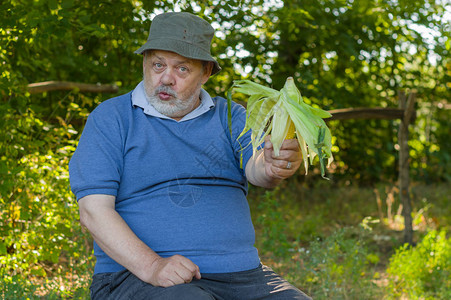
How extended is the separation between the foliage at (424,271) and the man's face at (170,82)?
2.05 m

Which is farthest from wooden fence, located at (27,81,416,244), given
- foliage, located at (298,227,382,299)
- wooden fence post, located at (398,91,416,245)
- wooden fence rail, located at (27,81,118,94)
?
wooden fence rail, located at (27,81,118,94)

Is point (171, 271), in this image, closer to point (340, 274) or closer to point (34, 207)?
point (34, 207)

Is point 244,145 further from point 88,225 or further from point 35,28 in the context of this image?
point 35,28

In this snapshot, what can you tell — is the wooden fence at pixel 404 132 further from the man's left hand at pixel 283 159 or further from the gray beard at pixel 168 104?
the man's left hand at pixel 283 159

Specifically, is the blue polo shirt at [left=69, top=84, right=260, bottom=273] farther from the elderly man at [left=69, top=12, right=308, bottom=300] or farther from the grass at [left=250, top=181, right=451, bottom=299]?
the grass at [left=250, top=181, right=451, bottom=299]

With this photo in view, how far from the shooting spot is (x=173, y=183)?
Answer: 2.19 meters

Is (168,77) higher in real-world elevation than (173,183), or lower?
higher

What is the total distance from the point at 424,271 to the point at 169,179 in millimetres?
2327

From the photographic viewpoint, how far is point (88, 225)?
203 cm

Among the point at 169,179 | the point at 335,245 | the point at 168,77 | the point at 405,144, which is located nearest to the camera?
the point at 169,179

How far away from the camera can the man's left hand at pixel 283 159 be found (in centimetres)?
194

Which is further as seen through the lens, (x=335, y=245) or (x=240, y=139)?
(x=335, y=245)

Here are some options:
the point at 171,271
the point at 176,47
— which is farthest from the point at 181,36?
the point at 171,271

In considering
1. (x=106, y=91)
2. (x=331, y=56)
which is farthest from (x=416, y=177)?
(x=106, y=91)
